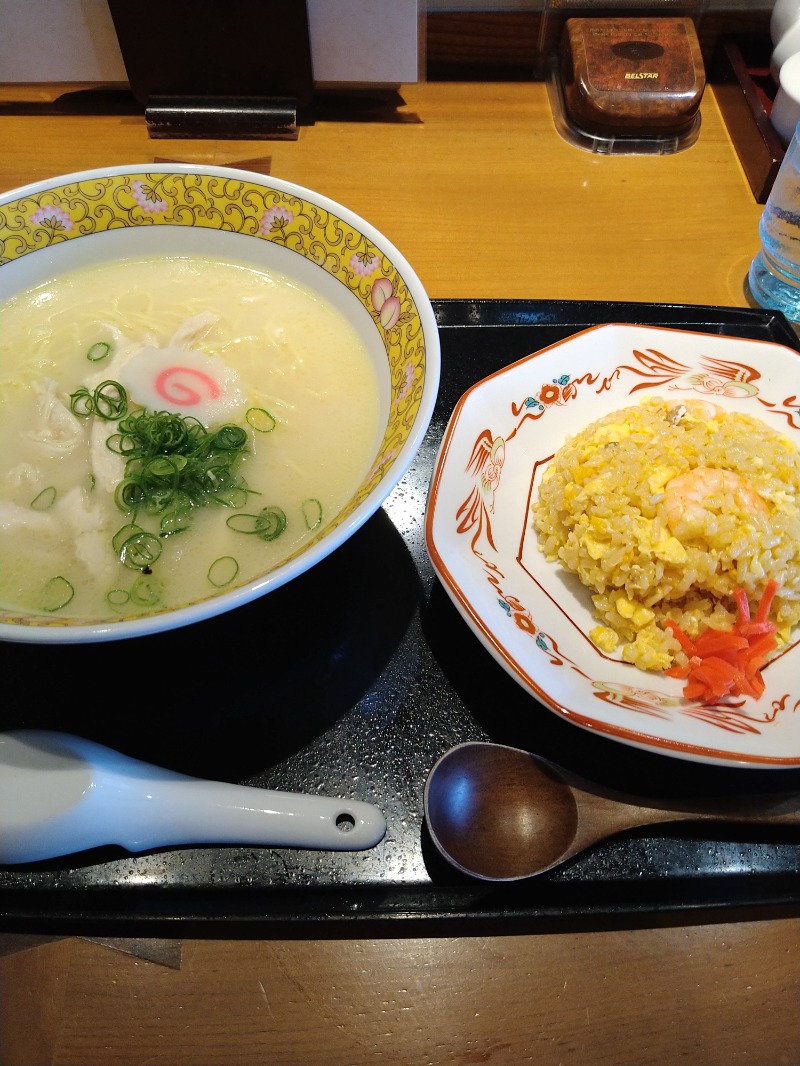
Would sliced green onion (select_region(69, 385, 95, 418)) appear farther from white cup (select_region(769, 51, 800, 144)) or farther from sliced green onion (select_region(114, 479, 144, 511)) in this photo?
white cup (select_region(769, 51, 800, 144))

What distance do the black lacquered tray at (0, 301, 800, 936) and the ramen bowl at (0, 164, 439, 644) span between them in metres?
0.13

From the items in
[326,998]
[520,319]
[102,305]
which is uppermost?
[102,305]

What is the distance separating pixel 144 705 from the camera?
42.8 inches

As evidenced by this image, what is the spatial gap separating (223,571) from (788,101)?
187cm

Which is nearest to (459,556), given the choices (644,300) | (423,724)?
(423,724)

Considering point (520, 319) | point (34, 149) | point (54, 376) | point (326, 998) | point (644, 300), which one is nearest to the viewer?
point (326, 998)

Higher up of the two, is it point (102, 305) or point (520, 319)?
point (102, 305)

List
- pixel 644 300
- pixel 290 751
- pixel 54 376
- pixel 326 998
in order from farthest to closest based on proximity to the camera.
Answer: pixel 644 300, pixel 54 376, pixel 290 751, pixel 326 998

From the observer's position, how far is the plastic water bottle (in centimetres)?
159

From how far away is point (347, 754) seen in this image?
1057 mm

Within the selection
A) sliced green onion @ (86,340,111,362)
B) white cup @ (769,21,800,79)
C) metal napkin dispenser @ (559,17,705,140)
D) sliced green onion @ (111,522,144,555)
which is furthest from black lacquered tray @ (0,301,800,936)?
white cup @ (769,21,800,79)

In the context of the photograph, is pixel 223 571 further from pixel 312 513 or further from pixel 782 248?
pixel 782 248

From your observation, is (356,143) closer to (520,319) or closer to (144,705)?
(520,319)

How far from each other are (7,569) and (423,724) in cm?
69
